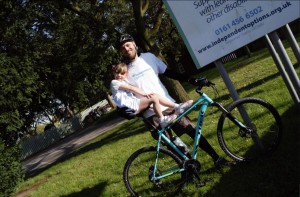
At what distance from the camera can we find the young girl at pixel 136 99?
207 inches

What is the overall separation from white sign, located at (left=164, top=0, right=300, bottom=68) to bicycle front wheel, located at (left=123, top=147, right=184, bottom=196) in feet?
5.05

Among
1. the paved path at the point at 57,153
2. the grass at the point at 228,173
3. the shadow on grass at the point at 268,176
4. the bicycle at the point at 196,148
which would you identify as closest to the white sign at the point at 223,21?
the bicycle at the point at 196,148

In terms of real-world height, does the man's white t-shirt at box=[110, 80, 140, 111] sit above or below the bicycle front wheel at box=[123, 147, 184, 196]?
above

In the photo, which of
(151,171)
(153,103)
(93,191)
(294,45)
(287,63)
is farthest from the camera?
(93,191)

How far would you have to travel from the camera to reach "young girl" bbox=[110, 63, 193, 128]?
526 centimetres

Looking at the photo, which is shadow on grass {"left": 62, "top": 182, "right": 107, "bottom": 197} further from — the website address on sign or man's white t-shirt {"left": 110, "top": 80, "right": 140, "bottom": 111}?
the website address on sign

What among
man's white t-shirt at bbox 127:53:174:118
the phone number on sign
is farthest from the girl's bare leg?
the phone number on sign

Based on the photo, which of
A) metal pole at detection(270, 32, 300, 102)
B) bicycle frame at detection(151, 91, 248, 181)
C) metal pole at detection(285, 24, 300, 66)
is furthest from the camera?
bicycle frame at detection(151, 91, 248, 181)

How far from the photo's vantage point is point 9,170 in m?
9.16

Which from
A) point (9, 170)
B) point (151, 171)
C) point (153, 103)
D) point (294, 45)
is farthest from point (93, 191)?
point (294, 45)

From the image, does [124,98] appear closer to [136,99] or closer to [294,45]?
[136,99]

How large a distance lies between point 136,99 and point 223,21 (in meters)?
1.61

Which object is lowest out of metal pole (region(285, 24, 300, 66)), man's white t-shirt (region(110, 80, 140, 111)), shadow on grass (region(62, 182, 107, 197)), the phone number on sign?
shadow on grass (region(62, 182, 107, 197))

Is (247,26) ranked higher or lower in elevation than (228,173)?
higher
